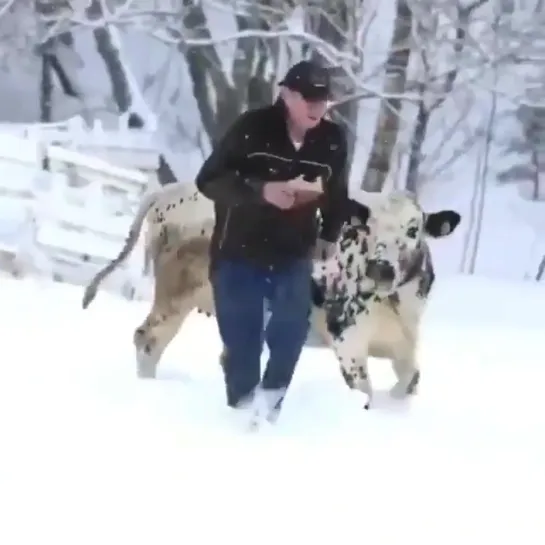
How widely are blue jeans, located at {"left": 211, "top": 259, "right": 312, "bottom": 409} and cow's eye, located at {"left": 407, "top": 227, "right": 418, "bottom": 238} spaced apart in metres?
A: 0.14

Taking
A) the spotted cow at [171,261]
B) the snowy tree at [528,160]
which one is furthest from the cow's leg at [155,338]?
the snowy tree at [528,160]

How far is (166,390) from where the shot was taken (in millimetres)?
1063

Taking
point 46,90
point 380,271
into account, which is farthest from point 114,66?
point 380,271

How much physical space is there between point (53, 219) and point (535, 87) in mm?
700

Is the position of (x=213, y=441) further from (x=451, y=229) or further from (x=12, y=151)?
(x=12, y=151)

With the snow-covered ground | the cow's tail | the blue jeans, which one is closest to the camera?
the snow-covered ground

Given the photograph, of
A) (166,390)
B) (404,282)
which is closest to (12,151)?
(166,390)

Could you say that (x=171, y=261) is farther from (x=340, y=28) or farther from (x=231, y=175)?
(x=340, y=28)

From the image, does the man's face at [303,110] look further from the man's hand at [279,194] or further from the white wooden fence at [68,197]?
the white wooden fence at [68,197]

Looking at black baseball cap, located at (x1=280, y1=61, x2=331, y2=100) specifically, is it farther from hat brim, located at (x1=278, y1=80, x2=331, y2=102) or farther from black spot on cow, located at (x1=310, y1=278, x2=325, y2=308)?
black spot on cow, located at (x1=310, y1=278, x2=325, y2=308)

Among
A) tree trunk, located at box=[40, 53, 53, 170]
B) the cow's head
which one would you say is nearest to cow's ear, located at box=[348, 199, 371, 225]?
the cow's head

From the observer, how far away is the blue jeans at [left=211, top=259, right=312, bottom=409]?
100 cm

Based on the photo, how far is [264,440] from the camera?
997mm

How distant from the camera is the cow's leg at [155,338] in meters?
1.08
